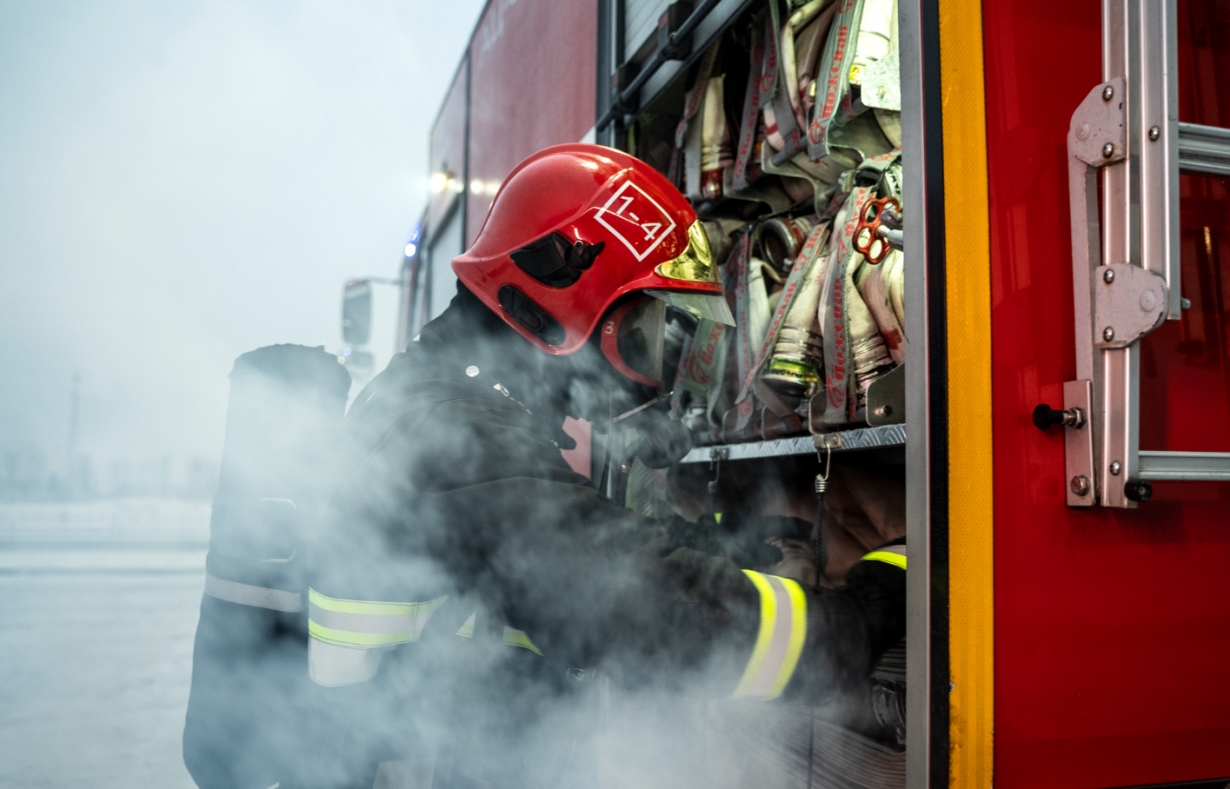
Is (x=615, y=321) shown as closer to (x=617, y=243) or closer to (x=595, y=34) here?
(x=617, y=243)

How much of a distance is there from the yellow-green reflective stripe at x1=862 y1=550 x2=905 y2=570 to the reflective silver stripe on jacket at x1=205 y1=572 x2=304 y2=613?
116 cm

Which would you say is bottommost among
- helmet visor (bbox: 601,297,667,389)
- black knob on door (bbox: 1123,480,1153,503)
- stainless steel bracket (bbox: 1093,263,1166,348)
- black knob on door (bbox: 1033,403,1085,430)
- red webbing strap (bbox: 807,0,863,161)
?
black knob on door (bbox: 1123,480,1153,503)

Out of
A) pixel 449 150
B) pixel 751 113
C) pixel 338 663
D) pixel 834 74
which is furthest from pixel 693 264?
pixel 449 150

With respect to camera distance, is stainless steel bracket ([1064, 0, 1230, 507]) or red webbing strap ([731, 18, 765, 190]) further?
red webbing strap ([731, 18, 765, 190])

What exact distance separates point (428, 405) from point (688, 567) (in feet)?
1.79

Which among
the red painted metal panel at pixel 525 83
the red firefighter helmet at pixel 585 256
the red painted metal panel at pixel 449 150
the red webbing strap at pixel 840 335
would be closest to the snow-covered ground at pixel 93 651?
the red firefighter helmet at pixel 585 256

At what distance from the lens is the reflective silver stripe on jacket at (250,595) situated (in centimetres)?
156

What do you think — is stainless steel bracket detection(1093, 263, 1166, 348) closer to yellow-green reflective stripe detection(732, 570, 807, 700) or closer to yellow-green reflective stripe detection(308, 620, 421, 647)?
yellow-green reflective stripe detection(732, 570, 807, 700)

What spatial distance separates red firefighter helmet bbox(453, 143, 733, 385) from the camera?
1792 millimetres

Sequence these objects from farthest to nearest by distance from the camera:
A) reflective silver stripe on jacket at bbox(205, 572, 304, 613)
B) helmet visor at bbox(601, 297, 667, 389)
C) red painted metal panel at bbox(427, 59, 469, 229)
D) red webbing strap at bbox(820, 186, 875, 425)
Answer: red painted metal panel at bbox(427, 59, 469, 229) < helmet visor at bbox(601, 297, 667, 389) < red webbing strap at bbox(820, 186, 875, 425) < reflective silver stripe on jacket at bbox(205, 572, 304, 613)

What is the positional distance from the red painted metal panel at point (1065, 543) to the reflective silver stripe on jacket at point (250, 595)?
131cm

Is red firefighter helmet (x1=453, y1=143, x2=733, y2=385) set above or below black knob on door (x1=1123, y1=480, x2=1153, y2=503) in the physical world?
above

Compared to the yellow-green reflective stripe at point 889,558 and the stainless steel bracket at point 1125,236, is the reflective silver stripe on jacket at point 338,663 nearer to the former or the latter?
the yellow-green reflective stripe at point 889,558

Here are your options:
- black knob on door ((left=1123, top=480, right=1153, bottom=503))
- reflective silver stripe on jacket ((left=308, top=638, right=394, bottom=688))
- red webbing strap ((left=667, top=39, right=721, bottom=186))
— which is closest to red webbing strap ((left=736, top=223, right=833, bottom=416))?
red webbing strap ((left=667, top=39, right=721, bottom=186))
